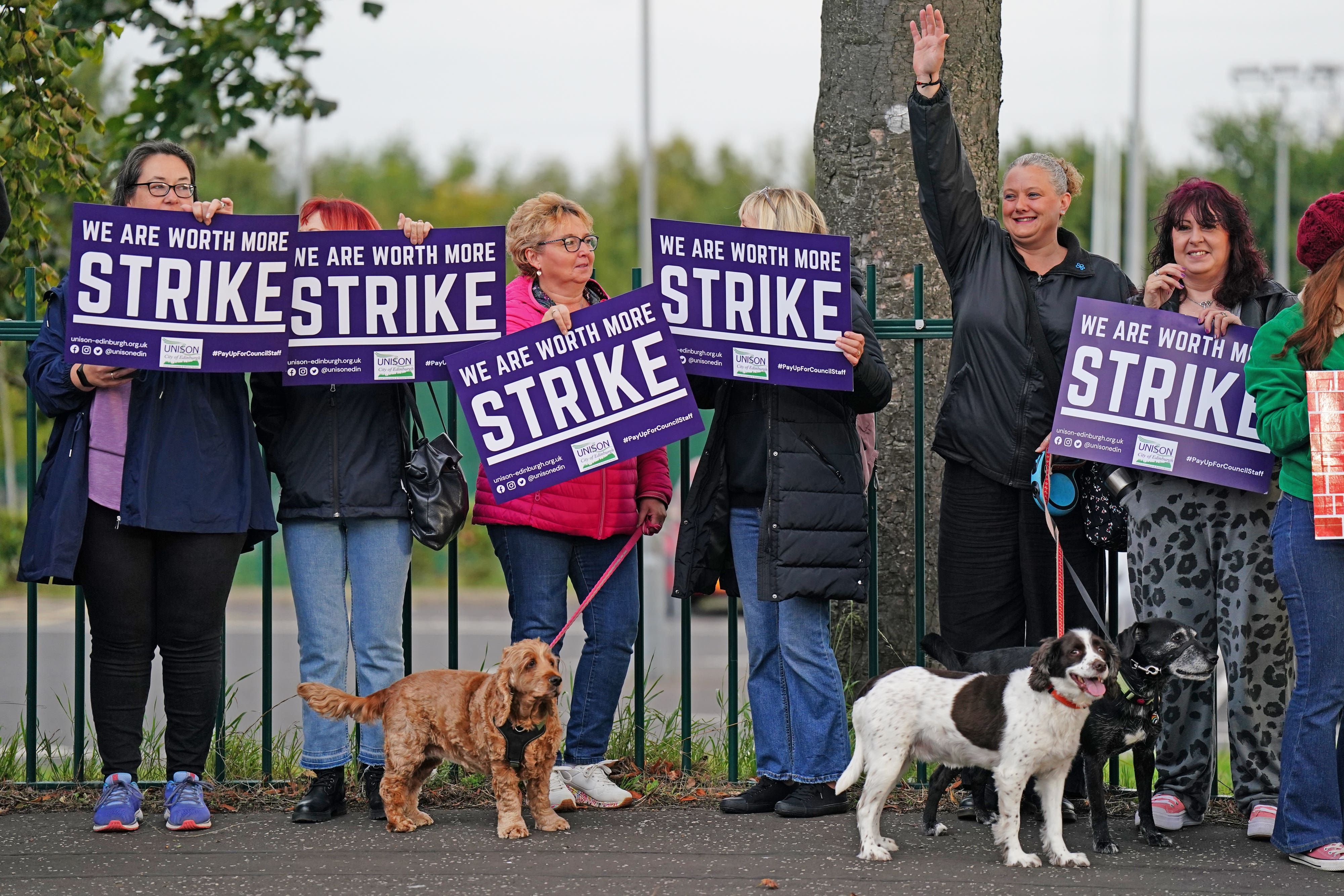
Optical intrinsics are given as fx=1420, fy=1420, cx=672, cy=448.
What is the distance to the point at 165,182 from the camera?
516 centimetres

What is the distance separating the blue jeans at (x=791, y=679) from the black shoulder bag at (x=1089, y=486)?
3.36 ft

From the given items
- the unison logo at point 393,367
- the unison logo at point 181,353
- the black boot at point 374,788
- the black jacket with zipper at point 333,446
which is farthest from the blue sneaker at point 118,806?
the unison logo at point 393,367

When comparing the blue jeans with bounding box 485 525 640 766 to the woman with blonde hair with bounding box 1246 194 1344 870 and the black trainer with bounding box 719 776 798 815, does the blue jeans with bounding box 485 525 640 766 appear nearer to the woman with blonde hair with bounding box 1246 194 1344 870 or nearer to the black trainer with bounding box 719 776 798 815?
the black trainer with bounding box 719 776 798 815

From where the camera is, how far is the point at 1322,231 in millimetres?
4688

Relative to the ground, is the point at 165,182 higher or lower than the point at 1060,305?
higher

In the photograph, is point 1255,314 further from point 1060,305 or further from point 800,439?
point 800,439

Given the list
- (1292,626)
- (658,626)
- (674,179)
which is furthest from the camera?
(674,179)

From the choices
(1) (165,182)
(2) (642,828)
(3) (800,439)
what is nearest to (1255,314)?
(3) (800,439)

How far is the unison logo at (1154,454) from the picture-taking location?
4992 mm

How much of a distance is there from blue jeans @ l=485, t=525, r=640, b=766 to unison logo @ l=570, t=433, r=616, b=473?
29cm

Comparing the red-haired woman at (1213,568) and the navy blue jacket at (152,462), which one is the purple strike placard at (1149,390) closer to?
the red-haired woman at (1213,568)

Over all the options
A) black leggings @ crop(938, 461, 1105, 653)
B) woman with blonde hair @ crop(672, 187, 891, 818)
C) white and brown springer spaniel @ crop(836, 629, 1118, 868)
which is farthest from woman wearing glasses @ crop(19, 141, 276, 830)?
black leggings @ crop(938, 461, 1105, 653)

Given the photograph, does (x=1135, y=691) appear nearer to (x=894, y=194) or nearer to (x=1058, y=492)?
(x=1058, y=492)

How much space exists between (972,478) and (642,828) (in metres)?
1.77
